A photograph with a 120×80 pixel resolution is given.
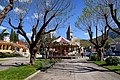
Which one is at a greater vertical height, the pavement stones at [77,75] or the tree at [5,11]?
the tree at [5,11]

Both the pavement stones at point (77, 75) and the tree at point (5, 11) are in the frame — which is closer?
the tree at point (5, 11)

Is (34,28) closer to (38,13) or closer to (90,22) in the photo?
(38,13)

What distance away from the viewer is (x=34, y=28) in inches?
1141

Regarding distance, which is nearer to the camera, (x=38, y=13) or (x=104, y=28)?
(x=38, y=13)

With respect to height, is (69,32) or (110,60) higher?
(69,32)

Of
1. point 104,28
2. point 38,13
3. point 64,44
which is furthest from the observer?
point 64,44

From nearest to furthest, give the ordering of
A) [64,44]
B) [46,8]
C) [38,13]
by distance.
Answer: [46,8] < [38,13] < [64,44]

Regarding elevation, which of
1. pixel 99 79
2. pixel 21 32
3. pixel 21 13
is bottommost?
pixel 99 79

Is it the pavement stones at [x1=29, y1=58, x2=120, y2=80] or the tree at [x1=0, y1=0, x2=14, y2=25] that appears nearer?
the tree at [x1=0, y1=0, x2=14, y2=25]

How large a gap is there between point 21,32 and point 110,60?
11.1m

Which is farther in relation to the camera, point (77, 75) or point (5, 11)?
point (77, 75)

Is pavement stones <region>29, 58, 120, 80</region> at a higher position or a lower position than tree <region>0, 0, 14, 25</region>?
lower

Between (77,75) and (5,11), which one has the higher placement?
(5,11)

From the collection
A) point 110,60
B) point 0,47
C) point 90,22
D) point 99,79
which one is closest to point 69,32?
point 0,47
